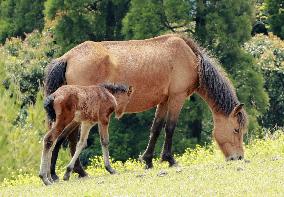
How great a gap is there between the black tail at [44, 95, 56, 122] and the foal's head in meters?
0.95

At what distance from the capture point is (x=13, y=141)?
1767cm

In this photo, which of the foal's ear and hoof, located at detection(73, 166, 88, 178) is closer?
the foal's ear

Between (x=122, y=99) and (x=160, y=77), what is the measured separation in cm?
109

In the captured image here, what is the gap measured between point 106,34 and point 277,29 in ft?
23.4

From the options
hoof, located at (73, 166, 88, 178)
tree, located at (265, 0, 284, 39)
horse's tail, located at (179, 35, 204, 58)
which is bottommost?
tree, located at (265, 0, 284, 39)

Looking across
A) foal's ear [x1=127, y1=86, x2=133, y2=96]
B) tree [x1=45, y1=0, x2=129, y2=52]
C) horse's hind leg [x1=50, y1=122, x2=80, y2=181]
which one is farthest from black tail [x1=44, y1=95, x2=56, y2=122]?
tree [x1=45, y1=0, x2=129, y2=52]

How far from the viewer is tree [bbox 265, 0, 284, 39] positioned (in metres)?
28.1

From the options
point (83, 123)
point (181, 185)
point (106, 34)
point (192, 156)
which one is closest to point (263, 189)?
point (181, 185)

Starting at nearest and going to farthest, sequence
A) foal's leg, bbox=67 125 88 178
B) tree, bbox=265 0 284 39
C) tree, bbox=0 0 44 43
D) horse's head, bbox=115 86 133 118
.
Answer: horse's head, bbox=115 86 133 118 → foal's leg, bbox=67 125 88 178 → tree, bbox=265 0 284 39 → tree, bbox=0 0 44 43

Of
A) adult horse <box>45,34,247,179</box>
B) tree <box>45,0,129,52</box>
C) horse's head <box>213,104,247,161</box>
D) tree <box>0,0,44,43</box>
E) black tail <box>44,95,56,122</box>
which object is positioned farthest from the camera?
tree <box>0,0,44,43</box>

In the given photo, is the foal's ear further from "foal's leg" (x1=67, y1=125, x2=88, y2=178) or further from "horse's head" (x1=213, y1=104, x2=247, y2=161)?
"horse's head" (x1=213, y1=104, x2=247, y2=161)

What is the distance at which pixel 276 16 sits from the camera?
1103 inches

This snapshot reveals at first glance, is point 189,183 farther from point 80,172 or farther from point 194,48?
point 194,48

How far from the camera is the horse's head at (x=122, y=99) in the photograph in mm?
11344
